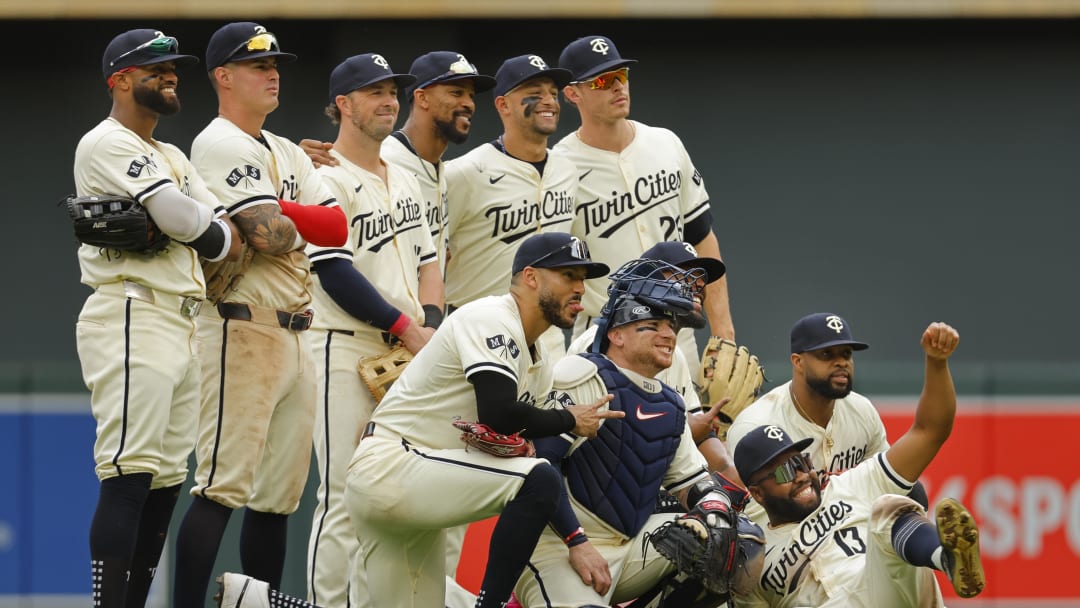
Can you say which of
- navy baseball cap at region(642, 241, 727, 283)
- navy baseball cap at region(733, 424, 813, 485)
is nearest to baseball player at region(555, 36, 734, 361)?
navy baseball cap at region(642, 241, 727, 283)

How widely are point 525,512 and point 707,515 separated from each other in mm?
641

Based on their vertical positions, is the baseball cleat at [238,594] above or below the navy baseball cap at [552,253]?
below

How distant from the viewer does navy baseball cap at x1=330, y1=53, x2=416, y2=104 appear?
5.58 meters

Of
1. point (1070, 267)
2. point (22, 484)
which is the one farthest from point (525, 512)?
point (1070, 267)

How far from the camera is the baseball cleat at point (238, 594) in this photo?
489 centimetres

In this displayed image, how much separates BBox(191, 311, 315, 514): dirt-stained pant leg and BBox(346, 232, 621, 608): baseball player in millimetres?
351

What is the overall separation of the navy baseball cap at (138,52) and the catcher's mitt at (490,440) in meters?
1.39

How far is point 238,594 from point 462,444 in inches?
33.2

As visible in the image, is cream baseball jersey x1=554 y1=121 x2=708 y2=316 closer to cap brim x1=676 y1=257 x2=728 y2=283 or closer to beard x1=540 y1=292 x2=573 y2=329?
cap brim x1=676 y1=257 x2=728 y2=283

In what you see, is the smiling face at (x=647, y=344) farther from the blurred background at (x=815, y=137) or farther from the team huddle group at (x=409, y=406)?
the blurred background at (x=815, y=137)

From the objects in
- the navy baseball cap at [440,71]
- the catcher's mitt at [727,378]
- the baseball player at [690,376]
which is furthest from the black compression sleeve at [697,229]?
the navy baseball cap at [440,71]

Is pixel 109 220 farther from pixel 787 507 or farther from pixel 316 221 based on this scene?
pixel 787 507

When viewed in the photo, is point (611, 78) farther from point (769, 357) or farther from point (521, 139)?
point (769, 357)

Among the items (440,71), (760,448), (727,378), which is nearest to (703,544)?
(760,448)
